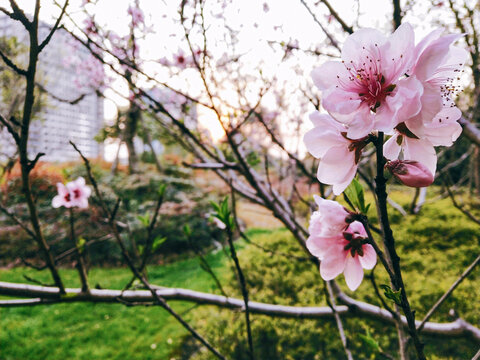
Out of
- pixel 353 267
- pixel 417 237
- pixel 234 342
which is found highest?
pixel 353 267

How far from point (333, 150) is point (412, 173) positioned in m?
0.12

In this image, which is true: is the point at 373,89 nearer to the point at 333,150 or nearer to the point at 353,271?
the point at 333,150

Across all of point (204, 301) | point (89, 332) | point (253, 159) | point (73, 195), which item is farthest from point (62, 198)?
point (89, 332)

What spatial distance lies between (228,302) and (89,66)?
7979 mm

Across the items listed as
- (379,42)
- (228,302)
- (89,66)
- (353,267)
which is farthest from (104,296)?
(89,66)

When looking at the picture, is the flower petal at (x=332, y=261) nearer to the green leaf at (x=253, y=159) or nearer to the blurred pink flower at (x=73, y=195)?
the green leaf at (x=253, y=159)

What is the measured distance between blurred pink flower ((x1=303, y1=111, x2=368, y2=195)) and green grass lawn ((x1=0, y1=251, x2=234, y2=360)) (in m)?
2.70

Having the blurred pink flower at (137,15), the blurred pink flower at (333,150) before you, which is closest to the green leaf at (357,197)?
the blurred pink flower at (333,150)

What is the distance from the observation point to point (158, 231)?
273 inches

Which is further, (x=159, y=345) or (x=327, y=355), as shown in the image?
(x=159, y=345)

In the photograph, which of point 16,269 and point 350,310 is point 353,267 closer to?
point 350,310

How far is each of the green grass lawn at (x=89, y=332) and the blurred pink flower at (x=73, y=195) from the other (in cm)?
146

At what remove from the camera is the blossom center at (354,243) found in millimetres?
622

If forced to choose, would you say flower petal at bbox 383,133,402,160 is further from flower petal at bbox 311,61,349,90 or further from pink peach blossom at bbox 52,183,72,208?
pink peach blossom at bbox 52,183,72,208
